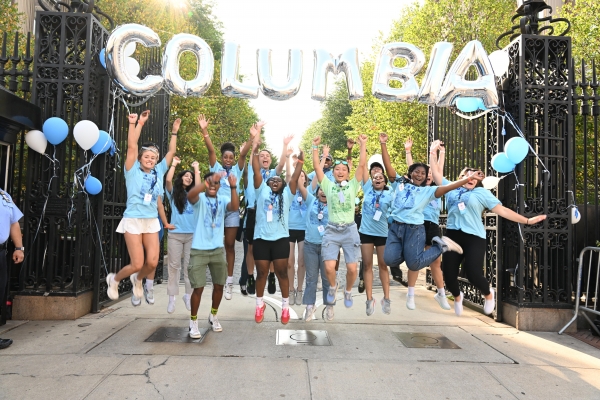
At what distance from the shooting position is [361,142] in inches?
229

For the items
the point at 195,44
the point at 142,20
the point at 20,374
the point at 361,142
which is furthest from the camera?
the point at 142,20

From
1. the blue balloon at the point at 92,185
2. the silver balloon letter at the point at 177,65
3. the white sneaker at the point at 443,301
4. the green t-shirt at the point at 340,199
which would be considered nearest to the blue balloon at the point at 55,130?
the blue balloon at the point at 92,185

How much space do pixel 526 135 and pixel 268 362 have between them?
5.59 metres

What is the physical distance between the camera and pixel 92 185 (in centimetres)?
678

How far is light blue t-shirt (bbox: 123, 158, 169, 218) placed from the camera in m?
5.91

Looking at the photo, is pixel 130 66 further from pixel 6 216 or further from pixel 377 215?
pixel 377 215

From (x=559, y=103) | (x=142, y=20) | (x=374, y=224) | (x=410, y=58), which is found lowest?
(x=374, y=224)

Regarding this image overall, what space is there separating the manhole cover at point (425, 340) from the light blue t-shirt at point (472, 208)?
1590mm

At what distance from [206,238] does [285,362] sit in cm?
194

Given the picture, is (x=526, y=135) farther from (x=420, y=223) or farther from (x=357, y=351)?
(x=357, y=351)

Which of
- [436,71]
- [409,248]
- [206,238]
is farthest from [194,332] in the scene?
[436,71]

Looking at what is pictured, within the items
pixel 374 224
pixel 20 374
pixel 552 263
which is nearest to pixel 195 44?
pixel 374 224

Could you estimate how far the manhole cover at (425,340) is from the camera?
228 inches

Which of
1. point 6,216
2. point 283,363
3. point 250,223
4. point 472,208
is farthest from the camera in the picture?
point 250,223
